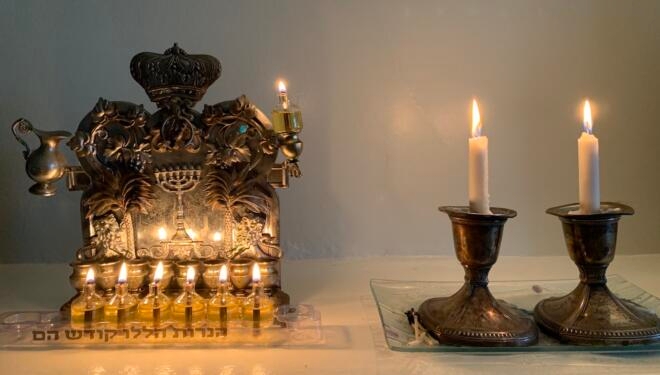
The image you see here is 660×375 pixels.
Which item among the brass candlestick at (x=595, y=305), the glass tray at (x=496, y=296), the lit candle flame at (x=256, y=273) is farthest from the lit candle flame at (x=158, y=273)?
the brass candlestick at (x=595, y=305)

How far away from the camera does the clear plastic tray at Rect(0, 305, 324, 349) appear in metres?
0.68

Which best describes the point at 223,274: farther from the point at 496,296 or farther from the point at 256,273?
the point at 496,296

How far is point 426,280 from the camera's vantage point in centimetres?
99

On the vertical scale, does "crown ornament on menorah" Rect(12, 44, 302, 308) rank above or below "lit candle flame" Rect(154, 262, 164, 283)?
above

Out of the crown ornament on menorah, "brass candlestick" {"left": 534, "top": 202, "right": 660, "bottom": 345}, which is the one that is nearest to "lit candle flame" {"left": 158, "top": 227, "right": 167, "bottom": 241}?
the crown ornament on menorah

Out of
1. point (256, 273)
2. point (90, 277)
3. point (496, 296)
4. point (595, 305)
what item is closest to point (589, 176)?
point (595, 305)

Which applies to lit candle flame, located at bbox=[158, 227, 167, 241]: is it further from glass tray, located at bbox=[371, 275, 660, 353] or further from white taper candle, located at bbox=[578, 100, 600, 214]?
white taper candle, located at bbox=[578, 100, 600, 214]

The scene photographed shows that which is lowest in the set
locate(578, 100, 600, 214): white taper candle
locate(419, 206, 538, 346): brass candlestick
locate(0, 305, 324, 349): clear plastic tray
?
locate(0, 305, 324, 349): clear plastic tray

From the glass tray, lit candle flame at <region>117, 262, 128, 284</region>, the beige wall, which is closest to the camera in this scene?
the glass tray

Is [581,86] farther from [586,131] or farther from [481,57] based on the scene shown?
[586,131]

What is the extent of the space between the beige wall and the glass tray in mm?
263

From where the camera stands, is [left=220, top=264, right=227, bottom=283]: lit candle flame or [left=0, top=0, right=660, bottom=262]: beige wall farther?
[left=0, top=0, right=660, bottom=262]: beige wall

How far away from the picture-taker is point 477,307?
671 mm

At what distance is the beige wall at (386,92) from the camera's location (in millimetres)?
1102
